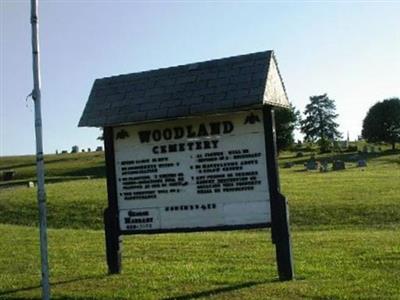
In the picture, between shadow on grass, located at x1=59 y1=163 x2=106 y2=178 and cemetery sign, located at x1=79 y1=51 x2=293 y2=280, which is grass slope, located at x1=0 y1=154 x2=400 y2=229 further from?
shadow on grass, located at x1=59 y1=163 x2=106 y2=178

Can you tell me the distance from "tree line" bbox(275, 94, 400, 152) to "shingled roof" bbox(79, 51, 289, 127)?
72.9 m

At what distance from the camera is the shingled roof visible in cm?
1215

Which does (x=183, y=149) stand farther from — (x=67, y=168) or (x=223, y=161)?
(x=67, y=168)

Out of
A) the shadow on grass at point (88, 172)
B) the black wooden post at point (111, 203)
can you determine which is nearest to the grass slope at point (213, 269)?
the black wooden post at point (111, 203)

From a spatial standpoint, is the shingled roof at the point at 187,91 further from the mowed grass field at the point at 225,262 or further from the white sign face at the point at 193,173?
the mowed grass field at the point at 225,262

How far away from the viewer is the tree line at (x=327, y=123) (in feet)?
318

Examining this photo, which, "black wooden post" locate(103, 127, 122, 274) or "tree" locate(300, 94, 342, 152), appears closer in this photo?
"black wooden post" locate(103, 127, 122, 274)

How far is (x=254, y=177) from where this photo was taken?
12266 millimetres

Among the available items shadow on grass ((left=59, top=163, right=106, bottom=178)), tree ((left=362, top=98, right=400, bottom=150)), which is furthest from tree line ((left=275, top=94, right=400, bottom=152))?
shadow on grass ((left=59, top=163, right=106, bottom=178))

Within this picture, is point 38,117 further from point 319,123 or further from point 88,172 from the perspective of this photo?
point 319,123

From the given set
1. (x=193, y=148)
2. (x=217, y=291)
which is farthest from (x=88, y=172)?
(x=217, y=291)

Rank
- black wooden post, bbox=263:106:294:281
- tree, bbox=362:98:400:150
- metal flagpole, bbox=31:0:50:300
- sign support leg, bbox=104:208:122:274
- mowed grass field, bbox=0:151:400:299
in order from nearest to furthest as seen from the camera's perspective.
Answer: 1. metal flagpole, bbox=31:0:50:300
2. mowed grass field, bbox=0:151:400:299
3. black wooden post, bbox=263:106:294:281
4. sign support leg, bbox=104:208:122:274
5. tree, bbox=362:98:400:150

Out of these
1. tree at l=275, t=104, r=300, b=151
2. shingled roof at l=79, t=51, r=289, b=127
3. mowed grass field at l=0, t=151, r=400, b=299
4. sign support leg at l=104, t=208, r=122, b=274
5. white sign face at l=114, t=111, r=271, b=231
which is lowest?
mowed grass field at l=0, t=151, r=400, b=299

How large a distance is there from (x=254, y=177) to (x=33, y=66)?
498 centimetres
